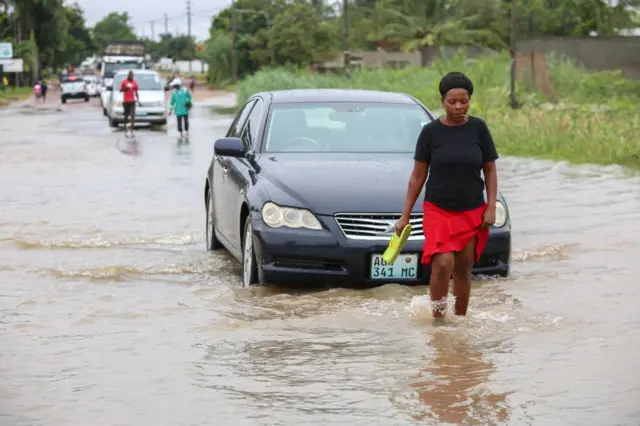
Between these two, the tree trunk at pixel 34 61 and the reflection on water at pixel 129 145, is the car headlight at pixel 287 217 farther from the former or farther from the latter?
the tree trunk at pixel 34 61

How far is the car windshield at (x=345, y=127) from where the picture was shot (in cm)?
1058

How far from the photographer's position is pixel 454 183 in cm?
784

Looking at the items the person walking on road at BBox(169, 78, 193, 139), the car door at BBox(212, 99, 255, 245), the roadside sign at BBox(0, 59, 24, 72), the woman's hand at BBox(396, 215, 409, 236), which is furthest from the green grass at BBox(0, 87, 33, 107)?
the woman's hand at BBox(396, 215, 409, 236)

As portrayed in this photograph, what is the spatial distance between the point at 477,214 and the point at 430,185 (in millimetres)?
329

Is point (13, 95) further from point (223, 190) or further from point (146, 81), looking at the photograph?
point (223, 190)

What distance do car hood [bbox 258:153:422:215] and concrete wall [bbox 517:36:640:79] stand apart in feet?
136

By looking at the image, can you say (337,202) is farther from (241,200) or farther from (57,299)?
(57,299)

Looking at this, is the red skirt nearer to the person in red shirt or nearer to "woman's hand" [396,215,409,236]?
"woman's hand" [396,215,409,236]

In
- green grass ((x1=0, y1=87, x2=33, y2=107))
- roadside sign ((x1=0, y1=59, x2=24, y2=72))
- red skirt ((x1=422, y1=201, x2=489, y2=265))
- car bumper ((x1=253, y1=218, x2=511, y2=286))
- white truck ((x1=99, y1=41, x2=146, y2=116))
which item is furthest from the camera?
roadside sign ((x1=0, y1=59, x2=24, y2=72))

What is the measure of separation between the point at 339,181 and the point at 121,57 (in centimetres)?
6000

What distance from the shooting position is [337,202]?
911 centimetres

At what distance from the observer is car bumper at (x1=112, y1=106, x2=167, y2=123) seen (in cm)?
3759

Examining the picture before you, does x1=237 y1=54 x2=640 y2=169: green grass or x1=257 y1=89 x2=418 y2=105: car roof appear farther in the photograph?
x1=237 y1=54 x2=640 y2=169: green grass

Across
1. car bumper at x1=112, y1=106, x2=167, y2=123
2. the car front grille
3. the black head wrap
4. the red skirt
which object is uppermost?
the black head wrap
